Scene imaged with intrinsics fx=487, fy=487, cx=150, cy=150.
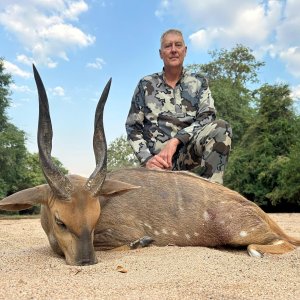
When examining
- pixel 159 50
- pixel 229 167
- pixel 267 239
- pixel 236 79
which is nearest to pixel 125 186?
pixel 267 239

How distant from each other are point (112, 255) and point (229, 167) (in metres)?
17.0

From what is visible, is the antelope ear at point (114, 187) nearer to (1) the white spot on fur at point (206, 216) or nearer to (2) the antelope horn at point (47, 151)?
(2) the antelope horn at point (47, 151)

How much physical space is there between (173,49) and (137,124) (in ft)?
3.58

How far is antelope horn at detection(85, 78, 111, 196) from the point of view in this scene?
4238 millimetres

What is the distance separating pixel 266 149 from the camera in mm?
19906

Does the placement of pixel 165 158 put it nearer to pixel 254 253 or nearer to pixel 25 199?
pixel 254 253

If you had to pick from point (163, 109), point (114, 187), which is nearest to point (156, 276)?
point (114, 187)

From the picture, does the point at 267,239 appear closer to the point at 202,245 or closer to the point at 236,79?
the point at 202,245

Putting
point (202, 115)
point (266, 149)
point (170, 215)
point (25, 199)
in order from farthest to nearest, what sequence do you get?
point (266, 149), point (202, 115), point (170, 215), point (25, 199)

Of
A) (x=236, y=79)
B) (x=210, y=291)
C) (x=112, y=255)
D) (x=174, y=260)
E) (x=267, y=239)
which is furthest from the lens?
(x=236, y=79)

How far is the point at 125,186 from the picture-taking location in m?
4.47

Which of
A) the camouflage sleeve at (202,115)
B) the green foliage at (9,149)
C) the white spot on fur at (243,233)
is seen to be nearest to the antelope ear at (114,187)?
the white spot on fur at (243,233)

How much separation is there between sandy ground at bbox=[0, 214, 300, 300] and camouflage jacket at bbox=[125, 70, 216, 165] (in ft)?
7.26

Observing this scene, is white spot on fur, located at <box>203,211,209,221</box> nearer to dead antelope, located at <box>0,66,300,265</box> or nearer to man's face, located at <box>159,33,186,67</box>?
dead antelope, located at <box>0,66,300,265</box>
